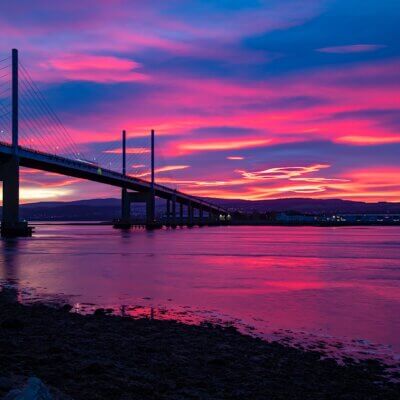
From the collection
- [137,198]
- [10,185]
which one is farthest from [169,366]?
[137,198]

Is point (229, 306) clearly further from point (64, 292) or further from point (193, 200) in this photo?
point (193, 200)

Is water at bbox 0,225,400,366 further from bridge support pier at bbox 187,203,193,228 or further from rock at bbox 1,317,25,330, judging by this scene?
bridge support pier at bbox 187,203,193,228

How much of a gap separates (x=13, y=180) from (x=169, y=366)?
50.6 metres

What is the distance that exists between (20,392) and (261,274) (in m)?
21.6

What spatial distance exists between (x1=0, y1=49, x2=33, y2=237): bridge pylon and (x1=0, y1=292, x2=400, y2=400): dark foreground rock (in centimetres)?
4685

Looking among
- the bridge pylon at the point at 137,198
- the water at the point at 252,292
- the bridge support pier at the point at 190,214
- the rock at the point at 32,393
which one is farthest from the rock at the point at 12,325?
the bridge support pier at the point at 190,214

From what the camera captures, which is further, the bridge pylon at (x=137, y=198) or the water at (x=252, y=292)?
the bridge pylon at (x=137, y=198)

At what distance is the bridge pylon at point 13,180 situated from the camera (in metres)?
55.0

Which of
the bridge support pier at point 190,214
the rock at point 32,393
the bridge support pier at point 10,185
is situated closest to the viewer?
the rock at point 32,393

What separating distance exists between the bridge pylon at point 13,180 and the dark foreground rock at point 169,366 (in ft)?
154

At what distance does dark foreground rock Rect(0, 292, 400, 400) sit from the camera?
6.51 m

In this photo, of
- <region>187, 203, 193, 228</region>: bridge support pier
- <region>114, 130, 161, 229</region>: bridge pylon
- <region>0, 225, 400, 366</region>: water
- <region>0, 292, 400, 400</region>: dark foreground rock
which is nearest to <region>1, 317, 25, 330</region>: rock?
<region>0, 292, 400, 400</region>: dark foreground rock

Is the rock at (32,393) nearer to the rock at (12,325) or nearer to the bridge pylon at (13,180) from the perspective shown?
the rock at (12,325)

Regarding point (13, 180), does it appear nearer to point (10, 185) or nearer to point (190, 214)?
point (10, 185)
